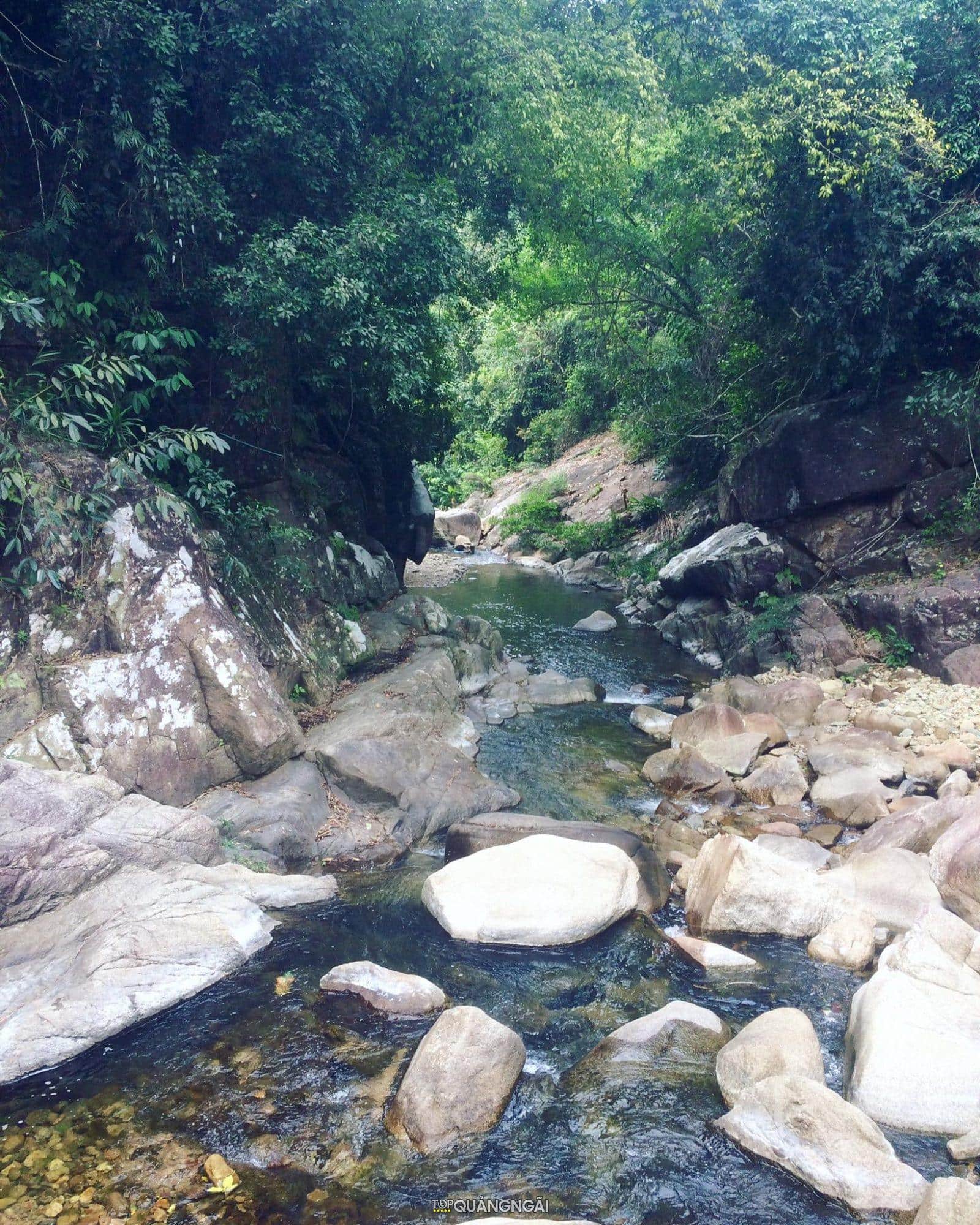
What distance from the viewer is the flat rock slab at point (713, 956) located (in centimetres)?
562

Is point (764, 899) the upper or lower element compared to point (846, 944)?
upper

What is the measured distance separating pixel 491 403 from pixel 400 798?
30.9 metres

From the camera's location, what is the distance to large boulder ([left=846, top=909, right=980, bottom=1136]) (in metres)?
4.16

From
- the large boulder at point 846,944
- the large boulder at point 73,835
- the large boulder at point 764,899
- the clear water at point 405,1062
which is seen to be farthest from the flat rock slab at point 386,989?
the large boulder at point 846,944

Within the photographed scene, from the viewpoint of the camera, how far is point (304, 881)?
6.43 meters

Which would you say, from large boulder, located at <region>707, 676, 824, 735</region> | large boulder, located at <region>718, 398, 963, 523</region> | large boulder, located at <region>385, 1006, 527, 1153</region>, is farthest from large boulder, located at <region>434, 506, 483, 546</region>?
large boulder, located at <region>385, 1006, 527, 1153</region>

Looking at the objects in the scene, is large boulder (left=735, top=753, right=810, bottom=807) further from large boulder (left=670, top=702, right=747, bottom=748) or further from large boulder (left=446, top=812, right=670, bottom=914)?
large boulder (left=446, top=812, right=670, bottom=914)

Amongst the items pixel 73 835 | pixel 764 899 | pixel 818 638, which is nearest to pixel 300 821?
pixel 73 835

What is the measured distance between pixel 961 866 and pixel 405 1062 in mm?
4157

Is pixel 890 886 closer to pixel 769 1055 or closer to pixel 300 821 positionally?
pixel 769 1055

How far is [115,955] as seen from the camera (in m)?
4.93

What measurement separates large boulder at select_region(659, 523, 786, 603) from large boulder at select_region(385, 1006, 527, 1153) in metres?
11.2

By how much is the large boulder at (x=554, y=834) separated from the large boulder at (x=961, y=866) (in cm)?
198

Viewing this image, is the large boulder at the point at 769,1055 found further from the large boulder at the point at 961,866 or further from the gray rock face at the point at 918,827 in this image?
the gray rock face at the point at 918,827
